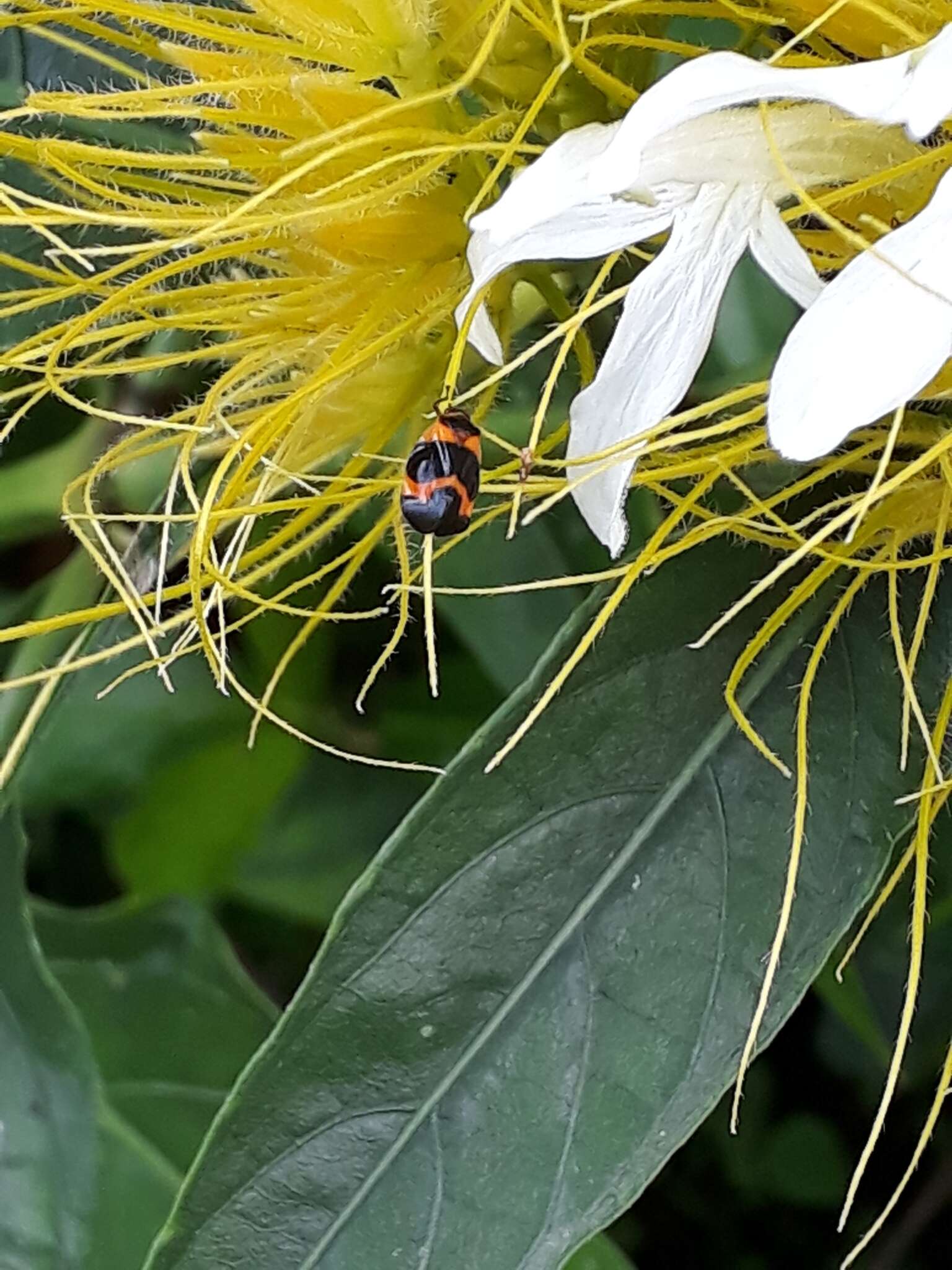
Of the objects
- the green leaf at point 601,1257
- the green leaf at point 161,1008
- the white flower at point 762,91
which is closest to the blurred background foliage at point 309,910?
the green leaf at point 161,1008

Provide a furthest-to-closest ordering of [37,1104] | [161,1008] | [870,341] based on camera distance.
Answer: [161,1008] < [37,1104] < [870,341]

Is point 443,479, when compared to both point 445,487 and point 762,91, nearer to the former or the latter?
point 445,487

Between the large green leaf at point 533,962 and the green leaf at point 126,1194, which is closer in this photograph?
the large green leaf at point 533,962

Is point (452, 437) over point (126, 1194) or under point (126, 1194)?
over

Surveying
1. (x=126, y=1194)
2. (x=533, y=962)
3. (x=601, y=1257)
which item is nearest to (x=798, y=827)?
(x=533, y=962)

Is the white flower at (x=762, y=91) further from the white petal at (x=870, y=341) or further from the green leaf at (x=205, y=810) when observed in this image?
the green leaf at (x=205, y=810)

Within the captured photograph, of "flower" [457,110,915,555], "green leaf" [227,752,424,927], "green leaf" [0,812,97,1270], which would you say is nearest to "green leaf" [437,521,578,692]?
"green leaf" [227,752,424,927]

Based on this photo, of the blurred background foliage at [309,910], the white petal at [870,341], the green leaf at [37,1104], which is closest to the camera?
the white petal at [870,341]
